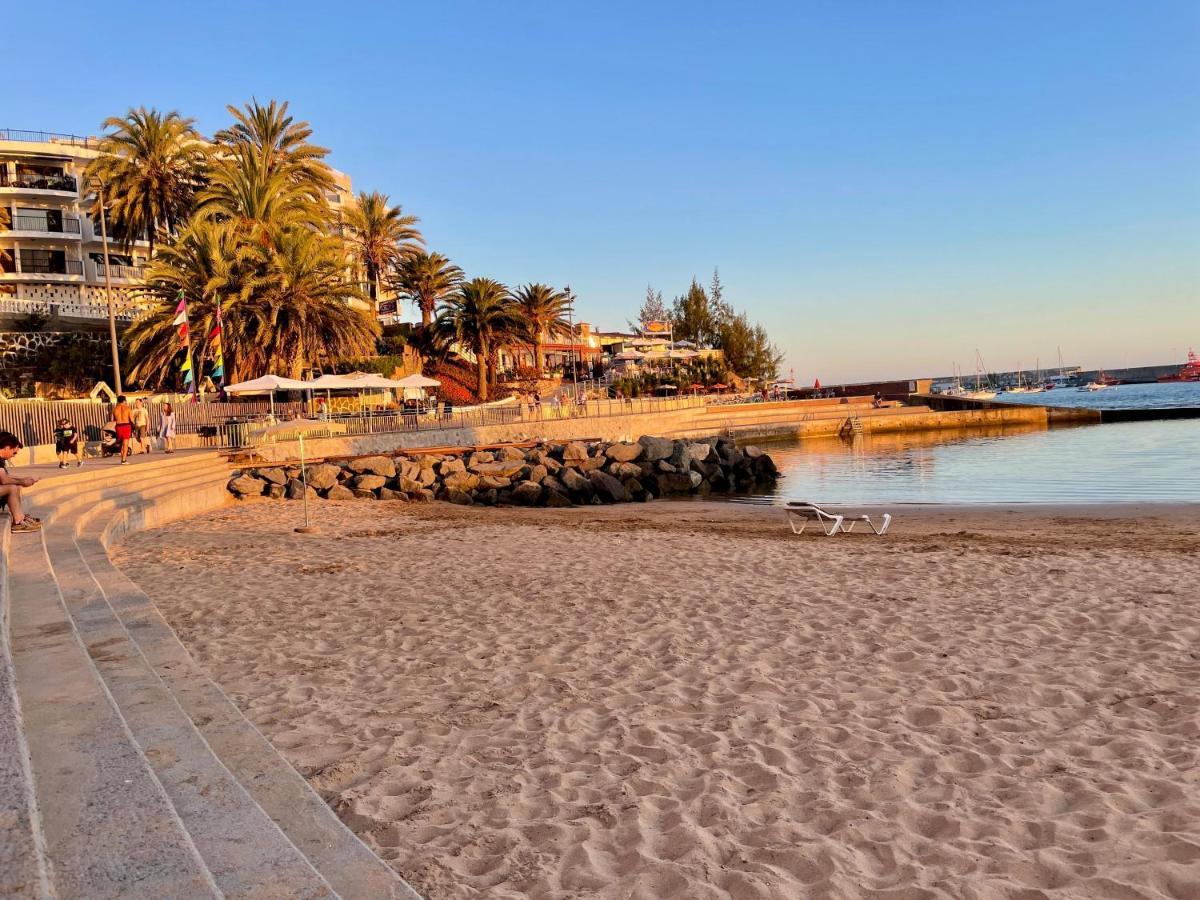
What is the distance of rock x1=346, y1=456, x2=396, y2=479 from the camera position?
2664 cm

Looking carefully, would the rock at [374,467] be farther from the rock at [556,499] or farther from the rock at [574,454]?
the rock at [574,454]

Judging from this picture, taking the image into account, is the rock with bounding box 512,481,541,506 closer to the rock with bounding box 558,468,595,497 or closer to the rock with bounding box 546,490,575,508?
the rock with bounding box 546,490,575,508

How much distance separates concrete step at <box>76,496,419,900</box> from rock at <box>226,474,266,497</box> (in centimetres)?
1652

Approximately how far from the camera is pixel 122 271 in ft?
189

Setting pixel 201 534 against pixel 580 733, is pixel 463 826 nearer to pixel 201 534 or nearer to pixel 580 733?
pixel 580 733

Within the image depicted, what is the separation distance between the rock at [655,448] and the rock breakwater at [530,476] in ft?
0.13

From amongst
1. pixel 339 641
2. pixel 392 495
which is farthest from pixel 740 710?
pixel 392 495

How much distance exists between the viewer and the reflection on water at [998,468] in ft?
86.3

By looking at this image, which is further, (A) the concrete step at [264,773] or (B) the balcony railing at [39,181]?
(B) the balcony railing at [39,181]

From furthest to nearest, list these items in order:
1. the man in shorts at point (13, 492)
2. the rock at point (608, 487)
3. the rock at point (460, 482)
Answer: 1. the rock at point (608, 487)
2. the rock at point (460, 482)
3. the man in shorts at point (13, 492)

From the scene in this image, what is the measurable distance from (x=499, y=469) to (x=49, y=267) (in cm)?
4455

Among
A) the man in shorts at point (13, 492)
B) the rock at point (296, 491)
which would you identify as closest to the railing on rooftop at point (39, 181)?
the rock at point (296, 491)

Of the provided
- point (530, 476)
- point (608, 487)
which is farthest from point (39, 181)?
point (608, 487)

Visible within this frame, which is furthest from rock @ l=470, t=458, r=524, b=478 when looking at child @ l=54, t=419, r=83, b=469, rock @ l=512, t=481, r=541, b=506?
child @ l=54, t=419, r=83, b=469
